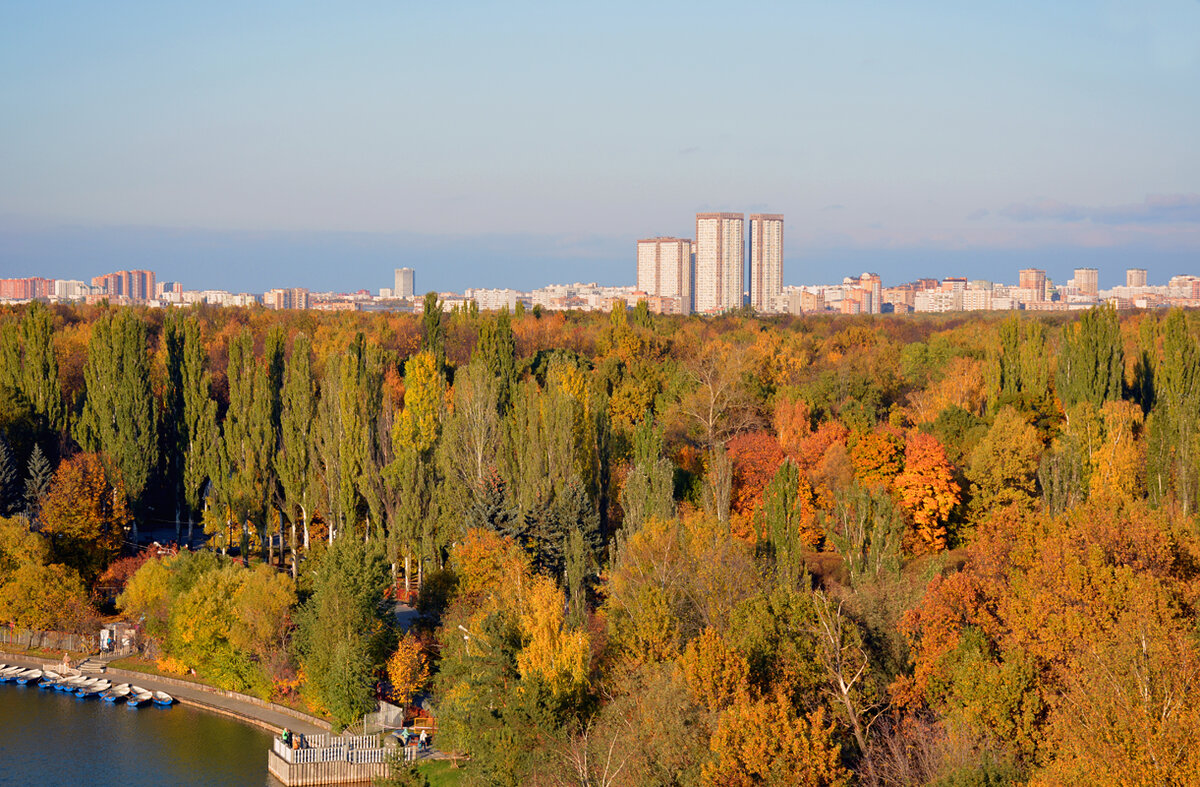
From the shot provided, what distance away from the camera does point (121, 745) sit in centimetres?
2288

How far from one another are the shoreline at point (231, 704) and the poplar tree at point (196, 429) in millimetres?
8961

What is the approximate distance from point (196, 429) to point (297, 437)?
448cm

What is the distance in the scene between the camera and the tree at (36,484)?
1265 inches

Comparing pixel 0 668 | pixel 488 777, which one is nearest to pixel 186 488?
pixel 0 668

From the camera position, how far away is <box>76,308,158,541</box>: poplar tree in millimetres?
35500

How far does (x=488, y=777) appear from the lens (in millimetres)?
17812

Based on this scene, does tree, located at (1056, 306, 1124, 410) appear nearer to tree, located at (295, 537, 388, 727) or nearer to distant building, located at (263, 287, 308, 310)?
tree, located at (295, 537, 388, 727)

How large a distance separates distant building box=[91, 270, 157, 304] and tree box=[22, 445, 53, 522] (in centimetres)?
12081

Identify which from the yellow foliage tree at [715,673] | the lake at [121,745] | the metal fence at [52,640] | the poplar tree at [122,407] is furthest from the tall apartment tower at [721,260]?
the yellow foliage tree at [715,673]

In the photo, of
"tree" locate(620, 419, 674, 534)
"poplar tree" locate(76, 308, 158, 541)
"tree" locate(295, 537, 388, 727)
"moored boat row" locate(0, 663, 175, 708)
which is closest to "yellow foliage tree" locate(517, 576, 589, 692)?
"tree" locate(295, 537, 388, 727)

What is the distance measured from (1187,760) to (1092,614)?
5.38 m

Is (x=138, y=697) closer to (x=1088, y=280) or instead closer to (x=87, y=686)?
(x=87, y=686)

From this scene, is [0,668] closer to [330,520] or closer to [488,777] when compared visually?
[330,520]

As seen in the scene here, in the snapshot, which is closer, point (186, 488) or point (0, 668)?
point (0, 668)
